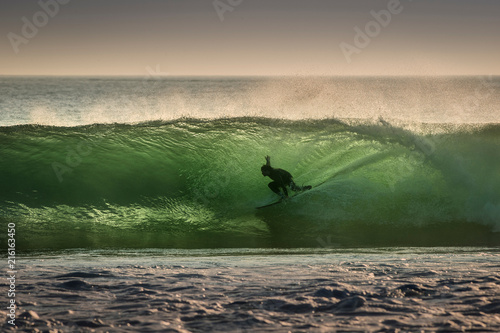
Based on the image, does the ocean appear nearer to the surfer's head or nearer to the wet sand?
the wet sand

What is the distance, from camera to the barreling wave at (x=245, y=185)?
935cm

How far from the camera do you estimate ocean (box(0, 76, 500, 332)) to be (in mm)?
4910

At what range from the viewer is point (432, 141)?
12117mm

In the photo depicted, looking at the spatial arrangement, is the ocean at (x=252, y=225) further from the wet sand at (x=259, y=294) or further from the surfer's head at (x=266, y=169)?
the surfer's head at (x=266, y=169)

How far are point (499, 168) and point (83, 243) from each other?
799cm

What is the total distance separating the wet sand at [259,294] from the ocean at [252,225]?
2cm

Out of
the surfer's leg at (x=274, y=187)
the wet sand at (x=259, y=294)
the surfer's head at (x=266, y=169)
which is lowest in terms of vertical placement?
the wet sand at (x=259, y=294)

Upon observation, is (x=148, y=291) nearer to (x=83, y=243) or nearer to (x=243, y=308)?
(x=243, y=308)

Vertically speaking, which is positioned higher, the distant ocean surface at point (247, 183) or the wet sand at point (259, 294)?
the distant ocean surface at point (247, 183)

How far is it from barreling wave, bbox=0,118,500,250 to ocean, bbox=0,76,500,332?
0.04 metres

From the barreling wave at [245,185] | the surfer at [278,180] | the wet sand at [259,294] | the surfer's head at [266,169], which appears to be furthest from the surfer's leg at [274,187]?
the wet sand at [259,294]

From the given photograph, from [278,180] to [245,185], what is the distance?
0.94 meters

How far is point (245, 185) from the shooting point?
1138 centimetres

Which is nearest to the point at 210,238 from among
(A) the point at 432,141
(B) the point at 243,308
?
(B) the point at 243,308
